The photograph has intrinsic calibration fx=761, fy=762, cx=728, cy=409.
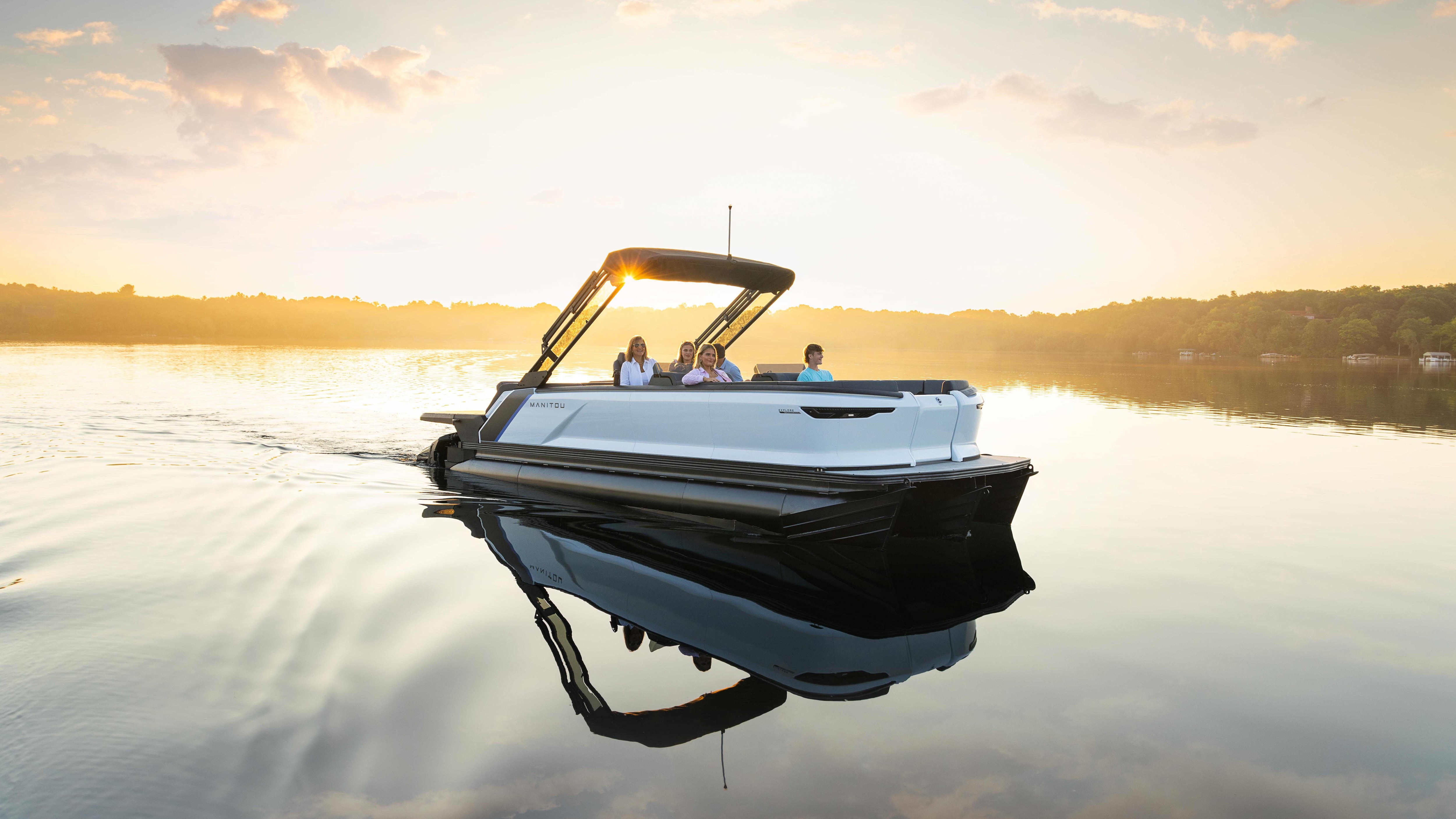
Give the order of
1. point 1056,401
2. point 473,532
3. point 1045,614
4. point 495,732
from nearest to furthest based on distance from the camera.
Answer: point 495,732 < point 1045,614 < point 473,532 < point 1056,401

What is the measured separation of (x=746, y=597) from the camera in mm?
5375

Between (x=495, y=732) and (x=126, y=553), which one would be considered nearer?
(x=495, y=732)

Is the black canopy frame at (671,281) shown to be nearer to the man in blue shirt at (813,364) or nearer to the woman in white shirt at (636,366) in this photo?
the woman in white shirt at (636,366)

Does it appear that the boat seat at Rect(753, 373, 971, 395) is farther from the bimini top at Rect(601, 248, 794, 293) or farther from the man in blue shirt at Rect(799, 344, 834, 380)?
the bimini top at Rect(601, 248, 794, 293)

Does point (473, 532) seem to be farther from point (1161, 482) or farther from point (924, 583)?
point (1161, 482)

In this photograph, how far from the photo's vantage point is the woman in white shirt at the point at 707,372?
7.10m

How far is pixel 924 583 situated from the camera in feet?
19.2

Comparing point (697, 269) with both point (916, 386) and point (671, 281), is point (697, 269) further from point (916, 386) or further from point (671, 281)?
point (916, 386)

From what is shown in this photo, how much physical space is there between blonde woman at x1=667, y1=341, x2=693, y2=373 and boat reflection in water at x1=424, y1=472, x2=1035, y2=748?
5.43ft

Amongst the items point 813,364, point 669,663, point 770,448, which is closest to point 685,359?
point 813,364

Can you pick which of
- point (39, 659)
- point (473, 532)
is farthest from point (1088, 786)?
point (473, 532)

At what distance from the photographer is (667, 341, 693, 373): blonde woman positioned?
324 inches

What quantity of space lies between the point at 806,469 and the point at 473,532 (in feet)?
11.2

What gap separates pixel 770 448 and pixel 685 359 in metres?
2.52
